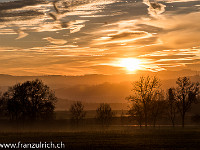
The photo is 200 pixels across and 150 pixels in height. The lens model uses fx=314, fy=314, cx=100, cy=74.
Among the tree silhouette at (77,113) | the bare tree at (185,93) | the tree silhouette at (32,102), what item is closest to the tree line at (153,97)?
the bare tree at (185,93)

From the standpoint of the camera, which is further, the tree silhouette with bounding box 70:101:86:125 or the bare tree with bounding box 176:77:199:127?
the tree silhouette with bounding box 70:101:86:125

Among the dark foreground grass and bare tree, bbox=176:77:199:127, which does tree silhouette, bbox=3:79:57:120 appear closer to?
the dark foreground grass

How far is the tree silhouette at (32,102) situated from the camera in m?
88.4

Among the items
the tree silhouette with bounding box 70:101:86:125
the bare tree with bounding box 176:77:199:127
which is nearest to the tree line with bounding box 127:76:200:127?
the bare tree with bounding box 176:77:199:127

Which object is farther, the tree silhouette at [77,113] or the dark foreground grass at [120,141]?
the tree silhouette at [77,113]

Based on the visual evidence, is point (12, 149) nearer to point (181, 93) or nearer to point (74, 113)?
point (181, 93)

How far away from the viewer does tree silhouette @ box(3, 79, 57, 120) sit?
290ft

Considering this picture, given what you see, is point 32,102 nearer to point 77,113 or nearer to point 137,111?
point 137,111

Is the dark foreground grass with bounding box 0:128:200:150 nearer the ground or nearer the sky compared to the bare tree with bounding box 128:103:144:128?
nearer the ground

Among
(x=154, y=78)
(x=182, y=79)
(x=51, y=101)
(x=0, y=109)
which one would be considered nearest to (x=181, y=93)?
(x=182, y=79)

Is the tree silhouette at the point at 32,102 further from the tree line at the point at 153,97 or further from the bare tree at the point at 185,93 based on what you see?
the bare tree at the point at 185,93

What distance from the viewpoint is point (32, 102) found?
8994 cm

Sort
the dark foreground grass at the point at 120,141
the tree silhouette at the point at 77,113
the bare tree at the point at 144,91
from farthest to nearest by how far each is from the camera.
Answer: the tree silhouette at the point at 77,113 < the bare tree at the point at 144,91 < the dark foreground grass at the point at 120,141

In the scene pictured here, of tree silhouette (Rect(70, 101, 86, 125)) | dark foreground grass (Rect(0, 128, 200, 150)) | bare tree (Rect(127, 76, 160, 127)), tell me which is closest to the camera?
dark foreground grass (Rect(0, 128, 200, 150))
